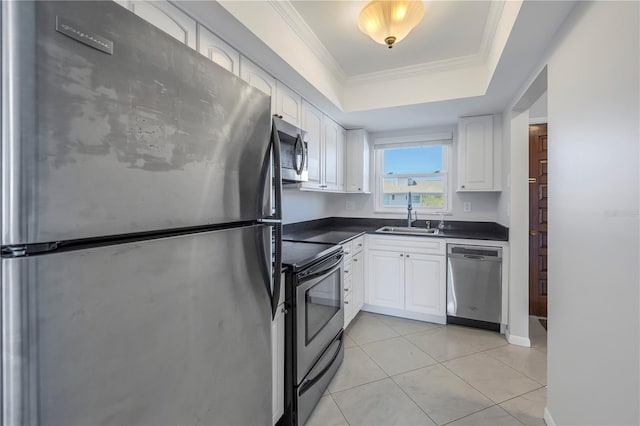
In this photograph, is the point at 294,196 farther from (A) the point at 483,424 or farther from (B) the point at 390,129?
(A) the point at 483,424

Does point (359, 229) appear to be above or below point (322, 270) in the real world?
above

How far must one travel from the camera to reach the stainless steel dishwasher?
8.96 feet

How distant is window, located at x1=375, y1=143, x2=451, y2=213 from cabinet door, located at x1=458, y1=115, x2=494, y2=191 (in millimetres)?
435

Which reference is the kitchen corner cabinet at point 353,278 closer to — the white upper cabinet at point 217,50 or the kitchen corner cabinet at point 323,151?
Result: the kitchen corner cabinet at point 323,151

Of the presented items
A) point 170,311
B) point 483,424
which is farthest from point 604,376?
point 170,311

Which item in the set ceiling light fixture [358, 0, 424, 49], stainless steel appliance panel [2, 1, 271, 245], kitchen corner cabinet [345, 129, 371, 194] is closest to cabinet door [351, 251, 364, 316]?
kitchen corner cabinet [345, 129, 371, 194]

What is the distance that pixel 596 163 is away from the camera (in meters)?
1.15

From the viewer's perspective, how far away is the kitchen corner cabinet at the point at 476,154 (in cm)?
304

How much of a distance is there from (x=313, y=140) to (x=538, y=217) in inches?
107

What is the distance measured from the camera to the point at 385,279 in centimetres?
315

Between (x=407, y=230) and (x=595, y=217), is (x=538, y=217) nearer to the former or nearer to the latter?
(x=407, y=230)

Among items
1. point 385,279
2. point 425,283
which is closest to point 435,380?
point 425,283

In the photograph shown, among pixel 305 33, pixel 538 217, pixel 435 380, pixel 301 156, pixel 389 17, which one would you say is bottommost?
pixel 435 380

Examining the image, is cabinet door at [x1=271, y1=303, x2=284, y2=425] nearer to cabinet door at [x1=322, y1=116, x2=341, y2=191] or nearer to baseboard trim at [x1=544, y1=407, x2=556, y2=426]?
baseboard trim at [x1=544, y1=407, x2=556, y2=426]
